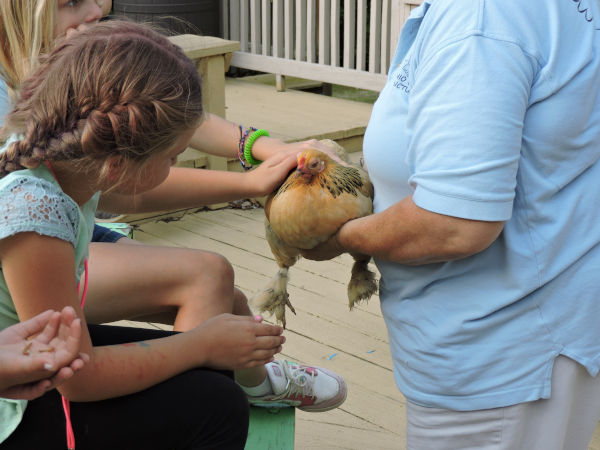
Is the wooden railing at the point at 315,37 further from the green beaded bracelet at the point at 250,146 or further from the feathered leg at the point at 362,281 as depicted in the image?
the feathered leg at the point at 362,281

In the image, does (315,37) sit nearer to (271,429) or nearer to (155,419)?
(271,429)

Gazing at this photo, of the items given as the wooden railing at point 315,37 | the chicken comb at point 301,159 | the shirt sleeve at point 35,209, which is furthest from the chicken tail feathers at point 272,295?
the wooden railing at point 315,37

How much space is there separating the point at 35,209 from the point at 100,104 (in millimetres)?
217

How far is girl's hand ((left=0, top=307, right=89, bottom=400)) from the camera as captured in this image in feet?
3.59

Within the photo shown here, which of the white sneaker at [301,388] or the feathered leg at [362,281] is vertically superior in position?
the feathered leg at [362,281]

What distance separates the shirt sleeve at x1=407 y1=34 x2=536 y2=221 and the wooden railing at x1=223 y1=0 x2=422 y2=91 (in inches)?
172

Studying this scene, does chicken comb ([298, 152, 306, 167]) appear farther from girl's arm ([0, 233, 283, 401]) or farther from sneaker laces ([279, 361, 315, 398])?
sneaker laces ([279, 361, 315, 398])

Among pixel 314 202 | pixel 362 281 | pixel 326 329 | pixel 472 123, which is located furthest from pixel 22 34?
pixel 326 329

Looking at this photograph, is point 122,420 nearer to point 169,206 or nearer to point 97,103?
point 97,103

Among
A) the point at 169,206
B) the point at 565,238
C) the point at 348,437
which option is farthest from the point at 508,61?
the point at 348,437

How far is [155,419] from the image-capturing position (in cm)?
146

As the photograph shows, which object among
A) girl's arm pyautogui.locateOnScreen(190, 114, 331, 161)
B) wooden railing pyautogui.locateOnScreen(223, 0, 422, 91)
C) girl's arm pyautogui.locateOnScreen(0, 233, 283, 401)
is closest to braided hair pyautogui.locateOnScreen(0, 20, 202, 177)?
girl's arm pyautogui.locateOnScreen(0, 233, 283, 401)

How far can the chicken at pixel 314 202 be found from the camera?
165 cm

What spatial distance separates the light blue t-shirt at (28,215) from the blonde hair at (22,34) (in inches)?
28.5
